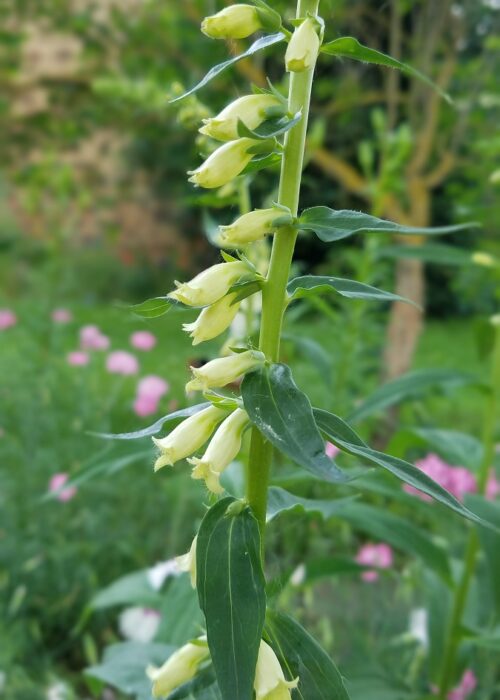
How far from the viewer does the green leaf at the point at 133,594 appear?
4.56 ft

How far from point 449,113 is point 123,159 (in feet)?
15.3

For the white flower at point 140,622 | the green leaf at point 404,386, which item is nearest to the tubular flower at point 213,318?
the green leaf at point 404,386

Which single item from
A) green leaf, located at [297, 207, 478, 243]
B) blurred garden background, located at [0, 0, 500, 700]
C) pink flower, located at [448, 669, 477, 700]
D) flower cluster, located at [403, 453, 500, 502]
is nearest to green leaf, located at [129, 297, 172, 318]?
blurred garden background, located at [0, 0, 500, 700]

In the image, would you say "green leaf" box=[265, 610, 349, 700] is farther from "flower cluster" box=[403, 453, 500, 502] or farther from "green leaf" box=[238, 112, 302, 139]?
"flower cluster" box=[403, 453, 500, 502]

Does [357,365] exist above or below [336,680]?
above

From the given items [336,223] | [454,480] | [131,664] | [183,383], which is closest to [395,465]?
[336,223]

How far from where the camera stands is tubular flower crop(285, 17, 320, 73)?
1.88 ft

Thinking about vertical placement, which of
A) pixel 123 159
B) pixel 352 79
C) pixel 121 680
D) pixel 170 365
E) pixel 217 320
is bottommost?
pixel 121 680

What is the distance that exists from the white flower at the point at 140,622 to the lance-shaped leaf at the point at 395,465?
1146 mm

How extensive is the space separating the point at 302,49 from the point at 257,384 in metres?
0.23

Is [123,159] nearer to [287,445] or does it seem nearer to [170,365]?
[170,365]

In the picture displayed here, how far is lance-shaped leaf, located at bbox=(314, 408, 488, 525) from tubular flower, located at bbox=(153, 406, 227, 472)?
0.27 feet

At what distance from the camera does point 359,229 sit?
595 mm

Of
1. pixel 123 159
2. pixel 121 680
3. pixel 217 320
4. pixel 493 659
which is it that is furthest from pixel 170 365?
pixel 123 159
